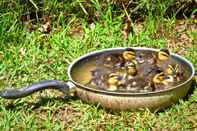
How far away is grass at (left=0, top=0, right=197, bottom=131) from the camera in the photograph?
4.13 meters

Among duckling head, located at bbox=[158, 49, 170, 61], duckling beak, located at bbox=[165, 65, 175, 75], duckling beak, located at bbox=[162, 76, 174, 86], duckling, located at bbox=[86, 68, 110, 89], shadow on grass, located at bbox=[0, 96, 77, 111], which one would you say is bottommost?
shadow on grass, located at bbox=[0, 96, 77, 111]

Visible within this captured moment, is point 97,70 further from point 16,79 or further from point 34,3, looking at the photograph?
point 34,3

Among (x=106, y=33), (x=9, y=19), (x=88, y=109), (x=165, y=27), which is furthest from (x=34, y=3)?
(x=88, y=109)

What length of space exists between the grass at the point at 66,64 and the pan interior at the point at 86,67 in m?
0.16

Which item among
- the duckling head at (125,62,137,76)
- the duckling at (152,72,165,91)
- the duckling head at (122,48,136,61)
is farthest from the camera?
the duckling head at (122,48,136,61)

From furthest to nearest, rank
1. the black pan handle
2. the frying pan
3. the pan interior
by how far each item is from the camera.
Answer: the pan interior
the black pan handle
the frying pan

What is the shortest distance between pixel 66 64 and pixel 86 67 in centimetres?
43

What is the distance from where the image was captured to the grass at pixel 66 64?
413 cm

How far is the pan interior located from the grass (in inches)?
6.3

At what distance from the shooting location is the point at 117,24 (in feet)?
18.2

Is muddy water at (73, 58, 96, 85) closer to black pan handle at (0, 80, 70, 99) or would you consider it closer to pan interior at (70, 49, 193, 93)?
pan interior at (70, 49, 193, 93)

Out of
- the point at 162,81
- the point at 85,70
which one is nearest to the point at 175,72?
the point at 162,81

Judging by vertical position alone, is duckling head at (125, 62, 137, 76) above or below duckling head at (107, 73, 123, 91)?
above

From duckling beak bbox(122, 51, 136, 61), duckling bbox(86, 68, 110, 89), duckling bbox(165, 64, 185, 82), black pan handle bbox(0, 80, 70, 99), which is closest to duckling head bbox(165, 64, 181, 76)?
duckling bbox(165, 64, 185, 82)
